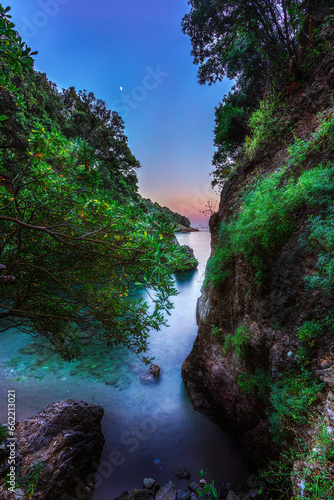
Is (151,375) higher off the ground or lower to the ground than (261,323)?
lower

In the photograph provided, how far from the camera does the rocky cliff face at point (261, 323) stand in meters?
2.75

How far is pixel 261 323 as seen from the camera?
142 inches

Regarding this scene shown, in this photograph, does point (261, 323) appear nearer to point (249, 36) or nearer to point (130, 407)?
point (130, 407)

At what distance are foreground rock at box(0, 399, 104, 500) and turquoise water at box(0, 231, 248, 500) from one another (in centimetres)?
51

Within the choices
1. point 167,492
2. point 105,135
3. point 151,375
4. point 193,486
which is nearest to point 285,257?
point 193,486

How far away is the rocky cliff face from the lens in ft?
9.01

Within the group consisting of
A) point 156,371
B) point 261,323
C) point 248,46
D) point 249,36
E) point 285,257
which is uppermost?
point 248,46

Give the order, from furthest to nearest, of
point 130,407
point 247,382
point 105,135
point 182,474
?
point 105,135
point 130,407
point 182,474
point 247,382

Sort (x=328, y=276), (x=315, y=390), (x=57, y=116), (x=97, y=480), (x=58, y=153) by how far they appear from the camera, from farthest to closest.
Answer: (x=57, y=116), (x=97, y=480), (x=58, y=153), (x=328, y=276), (x=315, y=390)

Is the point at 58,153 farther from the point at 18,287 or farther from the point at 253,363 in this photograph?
the point at 253,363

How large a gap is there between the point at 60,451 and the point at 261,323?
5157 millimetres

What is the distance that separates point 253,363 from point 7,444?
553 cm

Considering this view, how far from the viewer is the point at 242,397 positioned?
4340 mm

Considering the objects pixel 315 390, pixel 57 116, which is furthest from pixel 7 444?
pixel 57 116
